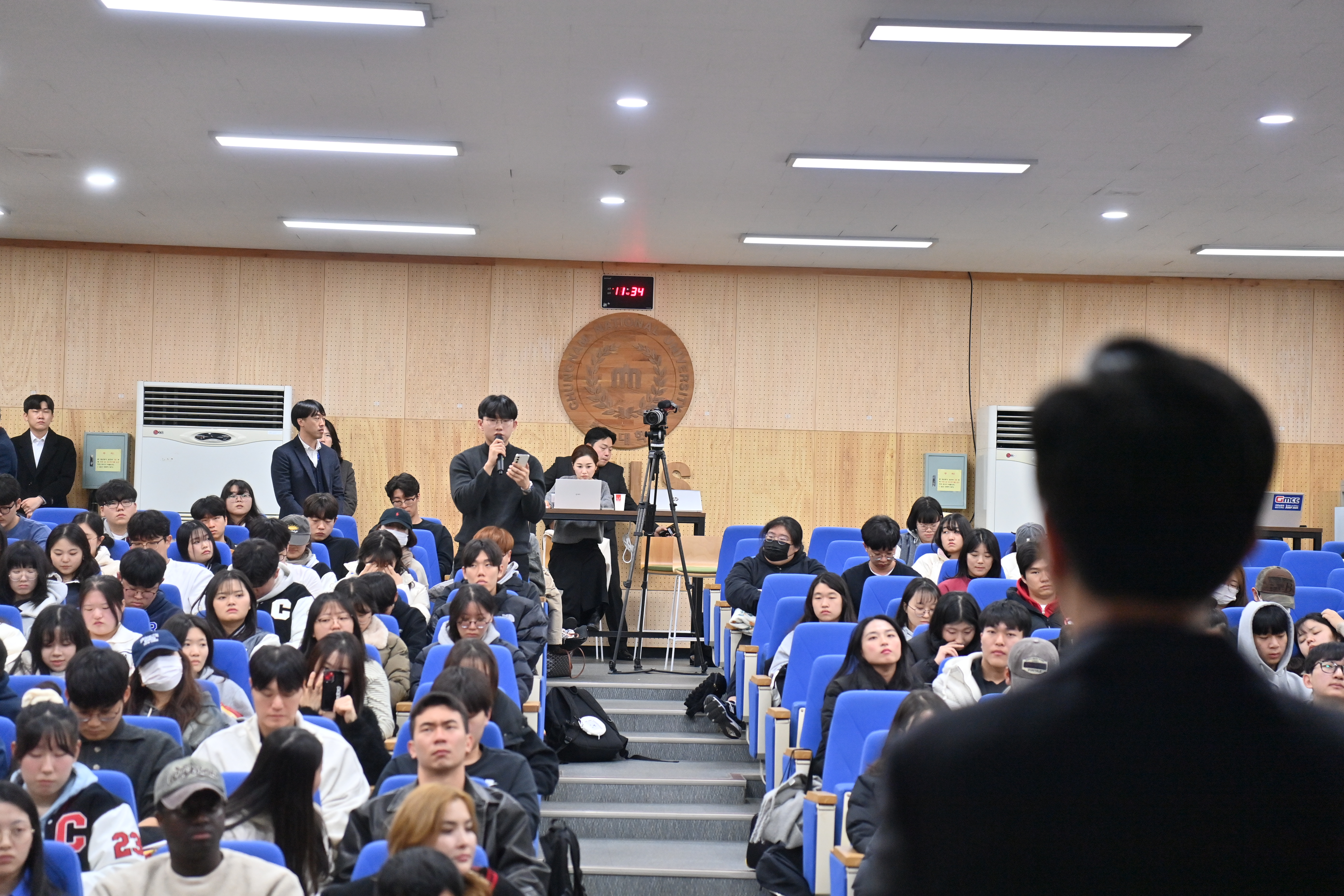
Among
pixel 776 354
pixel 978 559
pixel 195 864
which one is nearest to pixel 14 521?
pixel 195 864

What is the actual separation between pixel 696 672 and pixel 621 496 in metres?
1.07

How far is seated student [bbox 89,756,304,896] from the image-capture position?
2.32 metres

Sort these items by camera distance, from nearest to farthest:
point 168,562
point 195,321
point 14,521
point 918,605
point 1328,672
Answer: point 1328,672
point 918,605
point 168,562
point 14,521
point 195,321

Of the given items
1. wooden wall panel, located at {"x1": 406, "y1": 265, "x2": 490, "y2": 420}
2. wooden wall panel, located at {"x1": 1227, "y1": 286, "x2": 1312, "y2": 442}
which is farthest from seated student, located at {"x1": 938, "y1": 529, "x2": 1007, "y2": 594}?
wooden wall panel, located at {"x1": 1227, "y1": 286, "x2": 1312, "y2": 442}

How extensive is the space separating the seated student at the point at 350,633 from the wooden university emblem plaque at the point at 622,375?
15.9ft

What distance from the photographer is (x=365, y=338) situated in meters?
8.99

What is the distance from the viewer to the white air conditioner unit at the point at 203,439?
855cm

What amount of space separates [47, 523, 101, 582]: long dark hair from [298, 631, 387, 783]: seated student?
1.67 metres

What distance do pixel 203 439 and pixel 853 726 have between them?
20.7 ft

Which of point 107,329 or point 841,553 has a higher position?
point 107,329

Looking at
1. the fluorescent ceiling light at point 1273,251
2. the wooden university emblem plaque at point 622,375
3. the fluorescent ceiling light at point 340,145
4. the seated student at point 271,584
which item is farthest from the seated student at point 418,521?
the fluorescent ceiling light at point 1273,251

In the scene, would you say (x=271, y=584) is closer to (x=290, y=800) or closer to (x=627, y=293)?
(x=290, y=800)

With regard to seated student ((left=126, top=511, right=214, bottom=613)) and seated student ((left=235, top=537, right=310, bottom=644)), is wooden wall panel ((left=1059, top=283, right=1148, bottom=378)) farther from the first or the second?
seated student ((left=126, top=511, right=214, bottom=613))

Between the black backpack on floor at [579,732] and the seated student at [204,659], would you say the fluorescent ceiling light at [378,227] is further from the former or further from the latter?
the seated student at [204,659]
